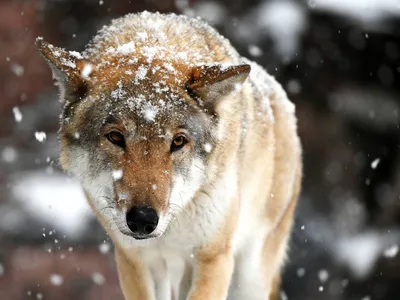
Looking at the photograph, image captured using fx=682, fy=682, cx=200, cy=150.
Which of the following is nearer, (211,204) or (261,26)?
(211,204)

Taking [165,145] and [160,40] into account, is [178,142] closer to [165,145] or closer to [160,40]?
[165,145]

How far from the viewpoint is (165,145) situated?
378 centimetres

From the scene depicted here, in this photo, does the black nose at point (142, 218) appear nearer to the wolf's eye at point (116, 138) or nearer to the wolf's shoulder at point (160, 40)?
the wolf's eye at point (116, 138)

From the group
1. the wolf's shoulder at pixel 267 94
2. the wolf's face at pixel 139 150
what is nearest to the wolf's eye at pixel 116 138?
the wolf's face at pixel 139 150

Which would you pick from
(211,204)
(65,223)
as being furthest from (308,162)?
(211,204)

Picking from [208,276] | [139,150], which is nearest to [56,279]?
[208,276]

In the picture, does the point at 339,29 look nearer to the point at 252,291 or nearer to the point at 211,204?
the point at 252,291

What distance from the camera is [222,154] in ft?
13.9

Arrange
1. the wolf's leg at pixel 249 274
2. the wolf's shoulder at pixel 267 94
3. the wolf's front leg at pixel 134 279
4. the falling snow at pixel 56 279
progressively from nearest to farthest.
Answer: the wolf's front leg at pixel 134 279 → the wolf's shoulder at pixel 267 94 → the wolf's leg at pixel 249 274 → the falling snow at pixel 56 279

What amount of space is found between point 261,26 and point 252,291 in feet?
18.8

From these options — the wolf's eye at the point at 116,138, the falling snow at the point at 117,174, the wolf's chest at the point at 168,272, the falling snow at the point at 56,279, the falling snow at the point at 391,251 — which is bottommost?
the falling snow at the point at 391,251

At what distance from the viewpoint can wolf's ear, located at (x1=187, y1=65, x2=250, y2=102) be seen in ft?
12.8

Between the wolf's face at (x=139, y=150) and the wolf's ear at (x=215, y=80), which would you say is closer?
the wolf's face at (x=139, y=150)

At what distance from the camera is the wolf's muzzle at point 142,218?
140 inches
